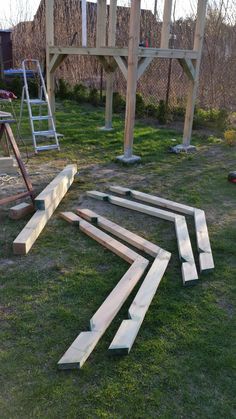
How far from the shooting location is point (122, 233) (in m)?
3.80

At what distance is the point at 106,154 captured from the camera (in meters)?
6.97

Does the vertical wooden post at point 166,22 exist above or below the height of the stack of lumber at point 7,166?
above

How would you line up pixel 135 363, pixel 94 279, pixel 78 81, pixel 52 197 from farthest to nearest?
pixel 78 81
pixel 52 197
pixel 94 279
pixel 135 363

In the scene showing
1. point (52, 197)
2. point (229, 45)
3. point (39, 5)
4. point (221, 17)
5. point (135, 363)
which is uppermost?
point (39, 5)

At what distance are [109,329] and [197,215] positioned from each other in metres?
2.18

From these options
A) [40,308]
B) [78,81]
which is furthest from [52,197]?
[78,81]

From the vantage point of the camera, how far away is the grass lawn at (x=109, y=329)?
2.00 metres

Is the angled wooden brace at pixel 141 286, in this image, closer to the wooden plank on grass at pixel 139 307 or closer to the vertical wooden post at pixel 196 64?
the wooden plank on grass at pixel 139 307

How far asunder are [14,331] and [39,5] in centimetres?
1861

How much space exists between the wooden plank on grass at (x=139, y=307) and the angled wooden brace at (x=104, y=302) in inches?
3.6

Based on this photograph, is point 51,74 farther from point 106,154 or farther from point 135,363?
point 135,363

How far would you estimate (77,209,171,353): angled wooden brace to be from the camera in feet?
7.70

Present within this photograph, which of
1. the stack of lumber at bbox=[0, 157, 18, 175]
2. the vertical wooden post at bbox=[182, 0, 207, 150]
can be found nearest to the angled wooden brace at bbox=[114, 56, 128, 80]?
the vertical wooden post at bbox=[182, 0, 207, 150]

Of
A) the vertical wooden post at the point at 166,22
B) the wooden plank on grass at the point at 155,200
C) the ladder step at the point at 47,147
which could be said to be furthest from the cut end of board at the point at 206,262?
the vertical wooden post at the point at 166,22
